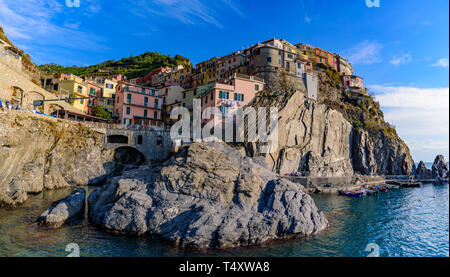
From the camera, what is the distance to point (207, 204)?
19.8 meters

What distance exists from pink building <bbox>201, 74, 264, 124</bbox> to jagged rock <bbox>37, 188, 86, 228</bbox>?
27526mm

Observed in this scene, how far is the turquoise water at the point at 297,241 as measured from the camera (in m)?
15.8

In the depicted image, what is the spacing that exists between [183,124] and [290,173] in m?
24.1

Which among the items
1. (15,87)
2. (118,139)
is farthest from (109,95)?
(15,87)

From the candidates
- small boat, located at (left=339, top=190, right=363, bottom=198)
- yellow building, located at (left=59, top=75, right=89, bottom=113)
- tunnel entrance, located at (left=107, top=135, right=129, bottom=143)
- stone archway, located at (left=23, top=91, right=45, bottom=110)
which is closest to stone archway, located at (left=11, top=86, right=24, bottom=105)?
stone archway, located at (left=23, top=91, right=45, bottom=110)

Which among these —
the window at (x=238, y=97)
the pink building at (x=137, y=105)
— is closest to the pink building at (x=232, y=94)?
the window at (x=238, y=97)

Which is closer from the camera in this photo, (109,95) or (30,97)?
(30,97)

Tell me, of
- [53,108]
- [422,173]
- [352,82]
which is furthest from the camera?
[422,173]

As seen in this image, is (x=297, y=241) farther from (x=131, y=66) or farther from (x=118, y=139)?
(x=131, y=66)

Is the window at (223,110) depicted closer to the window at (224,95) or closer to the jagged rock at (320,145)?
the window at (224,95)

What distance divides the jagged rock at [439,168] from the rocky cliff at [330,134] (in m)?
14.7

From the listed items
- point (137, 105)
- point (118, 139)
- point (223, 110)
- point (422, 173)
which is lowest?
point (422, 173)

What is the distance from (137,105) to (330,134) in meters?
41.9

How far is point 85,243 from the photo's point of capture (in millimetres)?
16844
